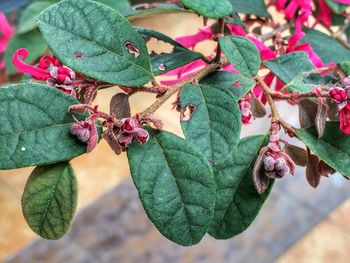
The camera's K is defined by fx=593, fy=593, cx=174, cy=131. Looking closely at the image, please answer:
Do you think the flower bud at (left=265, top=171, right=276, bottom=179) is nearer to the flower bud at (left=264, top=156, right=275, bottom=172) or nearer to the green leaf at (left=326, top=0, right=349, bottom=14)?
the flower bud at (left=264, top=156, right=275, bottom=172)

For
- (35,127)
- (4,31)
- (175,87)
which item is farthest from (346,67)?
(4,31)

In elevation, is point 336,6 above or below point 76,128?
below

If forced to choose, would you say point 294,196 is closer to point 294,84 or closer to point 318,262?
point 318,262

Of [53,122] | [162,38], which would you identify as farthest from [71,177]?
[162,38]

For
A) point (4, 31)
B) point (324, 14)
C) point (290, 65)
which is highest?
point (290, 65)

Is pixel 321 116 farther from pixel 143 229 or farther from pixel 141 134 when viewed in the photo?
pixel 143 229

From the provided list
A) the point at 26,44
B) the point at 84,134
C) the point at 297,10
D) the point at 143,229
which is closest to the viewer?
the point at 84,134
